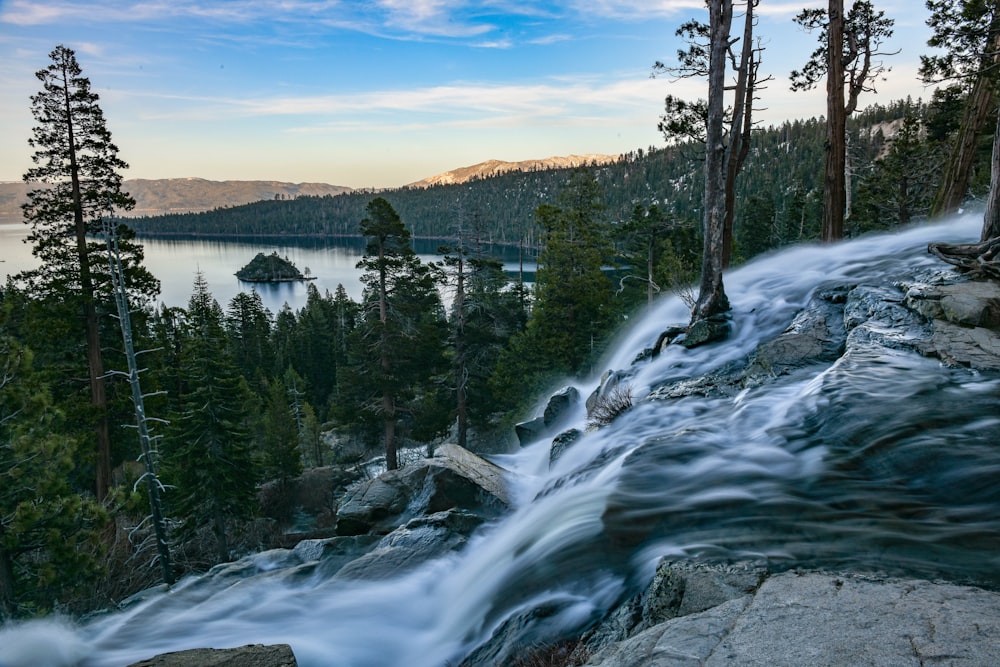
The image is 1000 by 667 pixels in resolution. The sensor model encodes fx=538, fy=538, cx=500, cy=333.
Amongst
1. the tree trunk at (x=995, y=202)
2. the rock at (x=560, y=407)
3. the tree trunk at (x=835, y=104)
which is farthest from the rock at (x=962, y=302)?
the rock at (x=560, y=407)

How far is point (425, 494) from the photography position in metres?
11.1

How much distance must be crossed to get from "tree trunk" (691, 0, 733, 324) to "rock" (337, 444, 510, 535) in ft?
20.0

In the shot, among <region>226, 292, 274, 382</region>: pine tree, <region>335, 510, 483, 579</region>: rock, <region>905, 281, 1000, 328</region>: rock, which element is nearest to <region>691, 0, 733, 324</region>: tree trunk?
<region>905, 281, 1000, 328</region>: rock

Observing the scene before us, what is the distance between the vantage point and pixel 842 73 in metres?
15.0

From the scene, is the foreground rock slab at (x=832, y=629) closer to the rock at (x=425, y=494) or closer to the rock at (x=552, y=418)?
the rock at (x=425, y=494)

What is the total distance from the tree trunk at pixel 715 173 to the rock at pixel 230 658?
1033 centimetres

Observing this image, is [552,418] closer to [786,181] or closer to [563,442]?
[563,442]

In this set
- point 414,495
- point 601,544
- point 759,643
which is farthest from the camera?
point 414,495

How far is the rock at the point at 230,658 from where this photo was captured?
16.8 ft

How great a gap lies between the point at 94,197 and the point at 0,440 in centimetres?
747

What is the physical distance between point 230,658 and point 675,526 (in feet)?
15.0

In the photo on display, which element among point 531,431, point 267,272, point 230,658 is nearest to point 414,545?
point 230,658

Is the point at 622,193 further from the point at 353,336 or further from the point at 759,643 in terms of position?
the point at 759,643

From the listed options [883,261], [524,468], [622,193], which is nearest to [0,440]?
[524,468]
